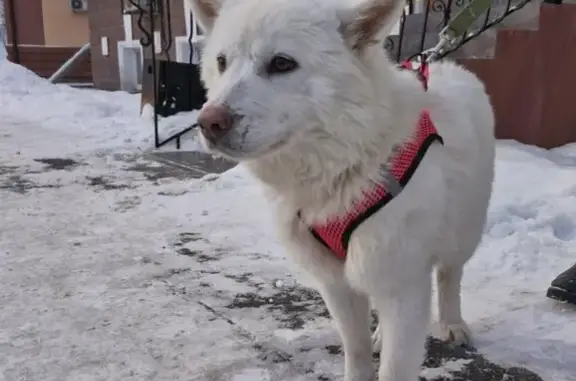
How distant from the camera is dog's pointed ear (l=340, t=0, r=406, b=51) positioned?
68.1 inches

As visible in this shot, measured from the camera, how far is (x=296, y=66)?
1.73 m

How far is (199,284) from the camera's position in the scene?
9.81 feet

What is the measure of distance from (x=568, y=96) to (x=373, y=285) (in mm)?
3244

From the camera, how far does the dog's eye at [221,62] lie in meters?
1.82

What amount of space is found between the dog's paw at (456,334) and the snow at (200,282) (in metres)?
0.05

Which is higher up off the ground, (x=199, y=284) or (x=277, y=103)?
(x=277, y=103)

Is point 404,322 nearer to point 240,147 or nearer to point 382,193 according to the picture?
point 382,193

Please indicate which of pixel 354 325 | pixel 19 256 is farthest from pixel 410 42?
pixel 354 325

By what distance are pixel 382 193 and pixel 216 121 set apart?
48 cm

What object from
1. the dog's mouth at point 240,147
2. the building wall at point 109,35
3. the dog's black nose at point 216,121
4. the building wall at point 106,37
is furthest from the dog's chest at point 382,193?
the building wall at point 106,37

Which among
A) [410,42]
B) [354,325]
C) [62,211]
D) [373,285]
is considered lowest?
[62,211]

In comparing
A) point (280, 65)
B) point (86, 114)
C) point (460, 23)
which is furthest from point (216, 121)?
point (86, 114)

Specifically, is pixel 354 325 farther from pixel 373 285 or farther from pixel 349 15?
pixel 349 15

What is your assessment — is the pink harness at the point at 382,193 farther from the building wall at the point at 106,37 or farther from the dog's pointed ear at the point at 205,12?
the building wall at the point at 106,37
